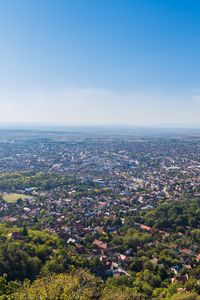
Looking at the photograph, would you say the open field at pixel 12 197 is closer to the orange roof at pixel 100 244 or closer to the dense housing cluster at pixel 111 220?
the dense housing cluster at pixel 111 220

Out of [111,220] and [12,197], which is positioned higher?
[111,220]

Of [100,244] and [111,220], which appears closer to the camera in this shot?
[100,244]

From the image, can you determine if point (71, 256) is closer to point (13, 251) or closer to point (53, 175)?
point (13, 251)

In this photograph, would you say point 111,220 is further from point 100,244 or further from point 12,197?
point 12,197

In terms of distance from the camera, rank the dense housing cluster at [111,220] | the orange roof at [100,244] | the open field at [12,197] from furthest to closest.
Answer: the open field at [12,197]
the orange roof at [100,244]
the dense housing cluster at [111,220]

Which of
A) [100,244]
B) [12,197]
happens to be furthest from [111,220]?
[12,197]

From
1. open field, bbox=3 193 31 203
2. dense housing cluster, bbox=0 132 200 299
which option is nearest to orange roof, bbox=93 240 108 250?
dense housing cluster, bbox=0 132 200 299

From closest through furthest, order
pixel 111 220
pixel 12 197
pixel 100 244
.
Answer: pixel 100 244 → pixel 111 220 → pixel 12 197

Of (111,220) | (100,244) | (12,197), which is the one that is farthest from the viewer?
(12,197)

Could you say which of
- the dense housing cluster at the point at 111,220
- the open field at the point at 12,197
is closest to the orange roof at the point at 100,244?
the dense housing cluster at the point at 111,220

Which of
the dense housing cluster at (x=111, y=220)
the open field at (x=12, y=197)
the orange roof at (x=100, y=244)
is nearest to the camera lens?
the dense housing cluster at (x=111, y=220)

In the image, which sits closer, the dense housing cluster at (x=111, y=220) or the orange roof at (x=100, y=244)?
the dense housing cluster at (x=111, y=220)
